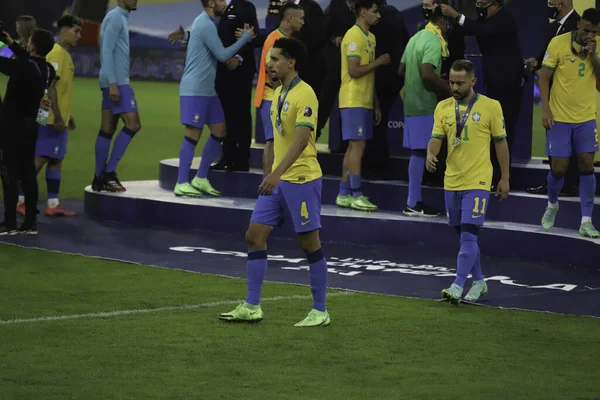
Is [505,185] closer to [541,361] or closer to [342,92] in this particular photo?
[541,361]

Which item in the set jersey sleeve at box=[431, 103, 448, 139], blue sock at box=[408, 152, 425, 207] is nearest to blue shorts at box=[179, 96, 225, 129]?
blue sock at box=[408, 152, 425, 207]

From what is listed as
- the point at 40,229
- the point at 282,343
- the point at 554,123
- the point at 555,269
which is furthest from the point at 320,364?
the point at 40,229

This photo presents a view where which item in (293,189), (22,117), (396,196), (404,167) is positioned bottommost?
(396,196)

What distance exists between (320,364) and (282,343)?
0.57 m

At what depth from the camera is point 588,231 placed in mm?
10617

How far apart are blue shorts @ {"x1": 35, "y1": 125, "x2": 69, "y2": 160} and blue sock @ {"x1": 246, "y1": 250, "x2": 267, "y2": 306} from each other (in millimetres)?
5490

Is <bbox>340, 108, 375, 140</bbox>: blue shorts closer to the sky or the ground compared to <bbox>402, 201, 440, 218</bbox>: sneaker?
closer to the sky

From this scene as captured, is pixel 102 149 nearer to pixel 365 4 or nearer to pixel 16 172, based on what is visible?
pixel 16 172

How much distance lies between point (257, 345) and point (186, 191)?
5940mm

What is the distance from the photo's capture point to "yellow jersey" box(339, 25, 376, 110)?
1179 centimetres

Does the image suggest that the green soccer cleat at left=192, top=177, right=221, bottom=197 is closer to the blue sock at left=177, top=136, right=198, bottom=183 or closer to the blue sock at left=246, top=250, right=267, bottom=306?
the blue sock at left=177, top=136, right=198, bottom=183

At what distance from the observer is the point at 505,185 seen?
8.68m

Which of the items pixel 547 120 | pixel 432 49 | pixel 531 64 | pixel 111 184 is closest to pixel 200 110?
pixel 111 184

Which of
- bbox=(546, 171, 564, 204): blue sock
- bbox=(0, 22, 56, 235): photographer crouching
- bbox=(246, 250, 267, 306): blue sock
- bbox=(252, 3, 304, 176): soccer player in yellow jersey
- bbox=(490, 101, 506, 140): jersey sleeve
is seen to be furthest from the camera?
bbox=(0, 22, 56, 235): photographer crouching
